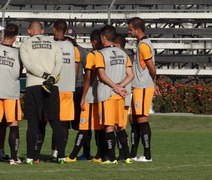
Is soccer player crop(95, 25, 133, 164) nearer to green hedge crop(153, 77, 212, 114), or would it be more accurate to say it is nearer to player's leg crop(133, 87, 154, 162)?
player's leg crop(133, 87, 154, 162)

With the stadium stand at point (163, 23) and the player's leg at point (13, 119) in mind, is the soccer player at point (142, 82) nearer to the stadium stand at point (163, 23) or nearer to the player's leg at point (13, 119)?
the player's leg at point (13, 119)

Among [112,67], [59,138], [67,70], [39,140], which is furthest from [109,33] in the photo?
[39,140]

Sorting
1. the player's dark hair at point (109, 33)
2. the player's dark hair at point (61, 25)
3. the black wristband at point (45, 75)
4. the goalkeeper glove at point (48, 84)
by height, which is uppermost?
the player's dark hair at point (61, 25)

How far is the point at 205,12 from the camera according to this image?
29328 mm

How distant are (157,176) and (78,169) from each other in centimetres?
125

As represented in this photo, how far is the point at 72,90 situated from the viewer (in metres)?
13.7

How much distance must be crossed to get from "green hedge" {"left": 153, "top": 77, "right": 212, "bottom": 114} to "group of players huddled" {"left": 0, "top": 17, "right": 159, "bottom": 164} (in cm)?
1125

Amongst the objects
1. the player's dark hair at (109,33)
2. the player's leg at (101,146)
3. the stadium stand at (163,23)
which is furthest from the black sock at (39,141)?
the stadium stand at (163,23)

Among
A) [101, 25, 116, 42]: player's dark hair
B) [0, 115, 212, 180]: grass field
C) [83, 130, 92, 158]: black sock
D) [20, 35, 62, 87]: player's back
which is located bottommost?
[0, 115, 212, 180]: grass field

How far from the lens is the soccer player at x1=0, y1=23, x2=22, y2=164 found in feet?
43.0

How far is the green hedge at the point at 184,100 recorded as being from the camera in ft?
82.3

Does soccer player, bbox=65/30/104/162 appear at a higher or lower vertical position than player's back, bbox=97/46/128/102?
lower

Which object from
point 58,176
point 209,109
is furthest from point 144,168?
point 209,109

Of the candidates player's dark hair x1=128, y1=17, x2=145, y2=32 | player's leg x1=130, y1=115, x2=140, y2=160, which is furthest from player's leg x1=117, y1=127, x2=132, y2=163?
player's dark hair x1=128, y1=17, x2=145, y2=32
